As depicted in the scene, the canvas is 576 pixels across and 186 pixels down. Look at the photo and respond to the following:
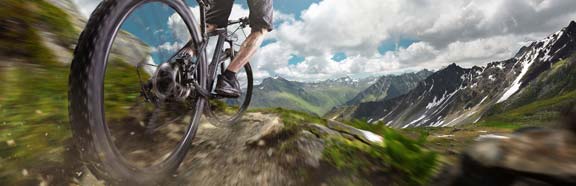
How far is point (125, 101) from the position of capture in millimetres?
4641

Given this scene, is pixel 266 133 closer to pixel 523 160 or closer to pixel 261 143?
pixel 261 143

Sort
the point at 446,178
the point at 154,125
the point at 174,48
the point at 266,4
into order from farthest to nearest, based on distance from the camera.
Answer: the point at 266,4 < the point at 174,48 < the point at 154,125 < the point at 446,178

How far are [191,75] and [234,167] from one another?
1401mm

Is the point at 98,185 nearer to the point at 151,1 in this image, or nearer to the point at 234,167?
the point at 234,167

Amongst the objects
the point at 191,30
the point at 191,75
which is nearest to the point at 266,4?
the point at 191,30

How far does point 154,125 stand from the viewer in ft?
16.1

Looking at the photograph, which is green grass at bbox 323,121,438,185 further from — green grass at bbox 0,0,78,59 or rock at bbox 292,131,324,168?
green grass at bbox 0,0,78,59

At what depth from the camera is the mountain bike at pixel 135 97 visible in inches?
126

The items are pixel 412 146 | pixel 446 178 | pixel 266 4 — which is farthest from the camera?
pixel 266 4

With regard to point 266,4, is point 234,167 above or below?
below

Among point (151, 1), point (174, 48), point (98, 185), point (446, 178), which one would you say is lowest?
point (98, 185)

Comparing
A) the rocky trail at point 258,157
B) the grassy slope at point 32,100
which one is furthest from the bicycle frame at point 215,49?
the grassy slope at point 32,100

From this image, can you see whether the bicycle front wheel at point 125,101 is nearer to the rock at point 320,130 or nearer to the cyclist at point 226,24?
the cyclist at point 226,24

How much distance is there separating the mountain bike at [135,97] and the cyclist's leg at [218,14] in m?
0.13
